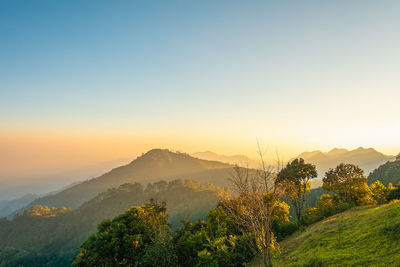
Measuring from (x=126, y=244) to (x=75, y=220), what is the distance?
180 m

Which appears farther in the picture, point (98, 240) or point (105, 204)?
point (105, 204)

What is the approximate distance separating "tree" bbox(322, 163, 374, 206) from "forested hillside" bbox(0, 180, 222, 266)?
10171 cm

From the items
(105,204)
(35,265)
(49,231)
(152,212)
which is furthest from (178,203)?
(152,212)

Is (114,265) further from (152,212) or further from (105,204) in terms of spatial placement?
(105,204)

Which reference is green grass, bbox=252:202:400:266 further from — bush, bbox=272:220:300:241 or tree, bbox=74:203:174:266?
tree, bbox=74:203:174:266

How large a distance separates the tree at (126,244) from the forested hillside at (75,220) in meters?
99.2

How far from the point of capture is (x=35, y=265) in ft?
376

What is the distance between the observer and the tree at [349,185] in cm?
3597

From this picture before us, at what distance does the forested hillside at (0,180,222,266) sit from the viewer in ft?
435

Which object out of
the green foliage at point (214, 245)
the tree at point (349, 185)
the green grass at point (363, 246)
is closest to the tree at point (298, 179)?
the tree at point (349, 185)

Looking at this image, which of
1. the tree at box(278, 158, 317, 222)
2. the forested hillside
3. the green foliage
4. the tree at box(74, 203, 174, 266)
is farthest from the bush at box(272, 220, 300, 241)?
the forested hillside

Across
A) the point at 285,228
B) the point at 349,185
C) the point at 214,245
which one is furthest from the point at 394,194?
the point at 214,245

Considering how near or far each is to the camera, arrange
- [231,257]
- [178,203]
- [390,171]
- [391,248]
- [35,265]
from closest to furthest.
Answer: [391,248] < [231,257] < [390,171] < [35,265] < [178,203]

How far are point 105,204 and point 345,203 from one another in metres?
195
